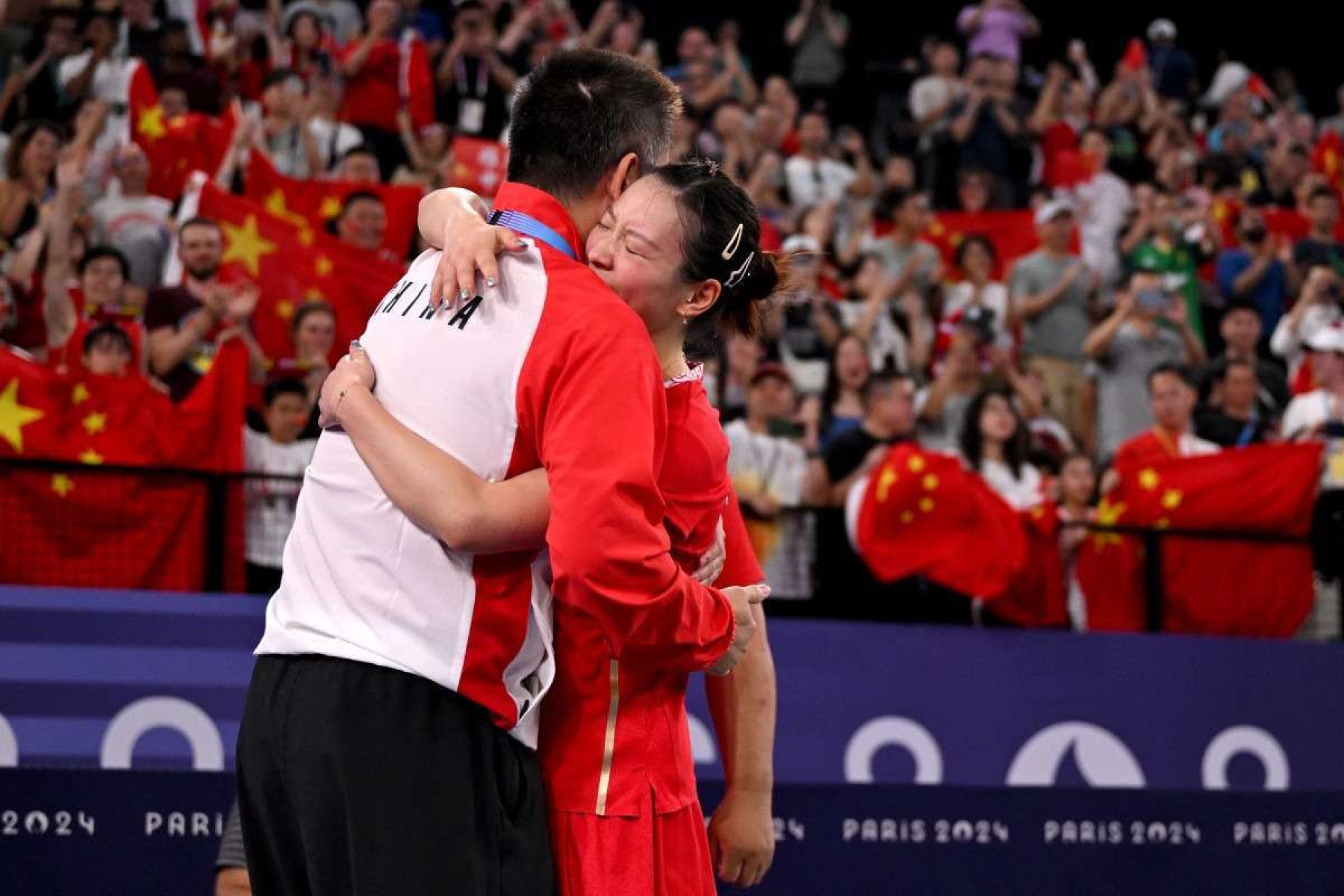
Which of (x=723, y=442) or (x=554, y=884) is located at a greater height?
(x=723, y=442)

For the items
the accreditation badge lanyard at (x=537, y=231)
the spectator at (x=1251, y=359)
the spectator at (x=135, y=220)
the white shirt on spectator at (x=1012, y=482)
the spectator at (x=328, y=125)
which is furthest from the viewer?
the spectator at (x=328, y=125)

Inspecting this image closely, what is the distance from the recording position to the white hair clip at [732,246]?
274 cm

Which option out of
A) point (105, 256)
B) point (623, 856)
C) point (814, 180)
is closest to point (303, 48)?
point (814, 180)

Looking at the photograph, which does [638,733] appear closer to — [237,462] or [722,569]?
[722,569]

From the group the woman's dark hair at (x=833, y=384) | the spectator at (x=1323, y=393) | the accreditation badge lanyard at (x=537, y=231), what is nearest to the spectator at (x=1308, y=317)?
the spectator at (x=1323, y=393)

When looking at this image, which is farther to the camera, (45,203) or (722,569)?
(45,203)

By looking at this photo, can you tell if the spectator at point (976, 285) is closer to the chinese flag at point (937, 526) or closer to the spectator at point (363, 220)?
the chinese flag at point (937, 526)

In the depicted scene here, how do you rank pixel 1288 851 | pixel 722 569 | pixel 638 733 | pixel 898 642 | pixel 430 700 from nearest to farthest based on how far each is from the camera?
pixel 430 700
pixel 638 733
pixel 722 569
pixel 1288 851
pixel 898 642

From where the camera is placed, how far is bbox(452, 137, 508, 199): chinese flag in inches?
411

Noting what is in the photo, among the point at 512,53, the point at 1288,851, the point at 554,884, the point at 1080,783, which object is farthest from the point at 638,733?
the point at 512,53

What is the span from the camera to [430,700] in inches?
98.0

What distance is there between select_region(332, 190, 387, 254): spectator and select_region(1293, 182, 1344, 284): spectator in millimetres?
6323

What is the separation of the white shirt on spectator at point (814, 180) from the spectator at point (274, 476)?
5.37m

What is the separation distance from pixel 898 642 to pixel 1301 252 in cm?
629
